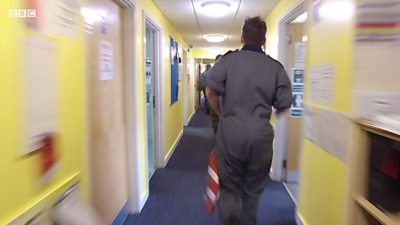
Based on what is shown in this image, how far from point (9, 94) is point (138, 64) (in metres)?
1.83

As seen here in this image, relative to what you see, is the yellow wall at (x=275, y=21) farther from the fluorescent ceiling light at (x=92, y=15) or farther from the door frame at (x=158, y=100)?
the fluorescent ceiling light at (x=92, y=15)

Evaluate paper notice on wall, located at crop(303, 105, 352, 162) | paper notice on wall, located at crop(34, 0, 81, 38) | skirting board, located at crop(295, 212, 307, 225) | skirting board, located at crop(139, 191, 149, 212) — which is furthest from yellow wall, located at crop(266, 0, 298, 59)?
skirting board, located at crop(139, 191, 149, 212)

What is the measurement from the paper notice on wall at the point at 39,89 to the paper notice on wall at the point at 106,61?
78 centimetres

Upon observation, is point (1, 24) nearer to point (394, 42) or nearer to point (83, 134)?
point (83, 134)

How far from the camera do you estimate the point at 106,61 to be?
7.28 ft

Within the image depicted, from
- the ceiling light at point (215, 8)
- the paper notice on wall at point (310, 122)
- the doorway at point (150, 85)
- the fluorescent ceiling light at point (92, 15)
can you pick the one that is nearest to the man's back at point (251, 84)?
the paper notice on wall at point (310, 122)

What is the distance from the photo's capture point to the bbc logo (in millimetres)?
1065

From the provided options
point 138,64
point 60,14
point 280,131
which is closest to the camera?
point 60,14

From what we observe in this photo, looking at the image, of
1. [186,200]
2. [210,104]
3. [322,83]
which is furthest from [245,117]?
[186,200]

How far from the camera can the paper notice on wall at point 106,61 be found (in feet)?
6.93

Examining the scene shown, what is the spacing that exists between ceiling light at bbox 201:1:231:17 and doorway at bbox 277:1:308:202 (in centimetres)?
73

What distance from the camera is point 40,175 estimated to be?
1.25m

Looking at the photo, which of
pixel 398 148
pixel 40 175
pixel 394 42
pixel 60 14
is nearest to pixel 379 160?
pixel 398 148

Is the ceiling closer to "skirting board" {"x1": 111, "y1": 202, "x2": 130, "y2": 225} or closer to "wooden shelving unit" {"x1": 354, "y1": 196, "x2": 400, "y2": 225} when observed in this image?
"skirting board" {"x1": 111, "y1": 202, "x2": 130, "y2": 225}
